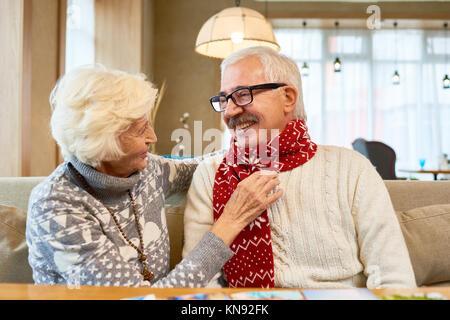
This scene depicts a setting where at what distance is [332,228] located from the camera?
1.10m

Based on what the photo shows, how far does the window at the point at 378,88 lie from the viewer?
21.0 ft

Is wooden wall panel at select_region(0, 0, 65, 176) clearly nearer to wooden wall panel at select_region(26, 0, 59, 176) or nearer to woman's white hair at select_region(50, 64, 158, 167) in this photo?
wooden wall panel at select_region(26, 0, 59, 176)

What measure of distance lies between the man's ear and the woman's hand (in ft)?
0.85

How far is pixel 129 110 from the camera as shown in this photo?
0.96 meters

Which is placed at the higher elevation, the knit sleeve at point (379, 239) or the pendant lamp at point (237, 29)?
the pendant lamp at point (237, 29)

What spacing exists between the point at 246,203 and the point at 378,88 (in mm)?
6102

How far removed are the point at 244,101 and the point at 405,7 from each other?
614 centimetres

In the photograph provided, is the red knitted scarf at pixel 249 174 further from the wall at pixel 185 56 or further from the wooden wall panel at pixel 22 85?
the wall at pixel 185 56

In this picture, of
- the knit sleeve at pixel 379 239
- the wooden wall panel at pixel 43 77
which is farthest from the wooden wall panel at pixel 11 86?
the knit sleeve at pixel 379 239

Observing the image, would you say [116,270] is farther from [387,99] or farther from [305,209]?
[387,99]

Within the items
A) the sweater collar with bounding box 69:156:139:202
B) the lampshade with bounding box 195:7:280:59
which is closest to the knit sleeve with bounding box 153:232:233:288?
the sweater collar with bounding box 69:156:139:202

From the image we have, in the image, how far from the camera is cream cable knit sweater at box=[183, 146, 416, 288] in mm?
1049

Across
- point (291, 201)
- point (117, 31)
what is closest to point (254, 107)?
point (291, 201)

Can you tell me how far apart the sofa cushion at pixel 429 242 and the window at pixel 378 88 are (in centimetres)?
522
